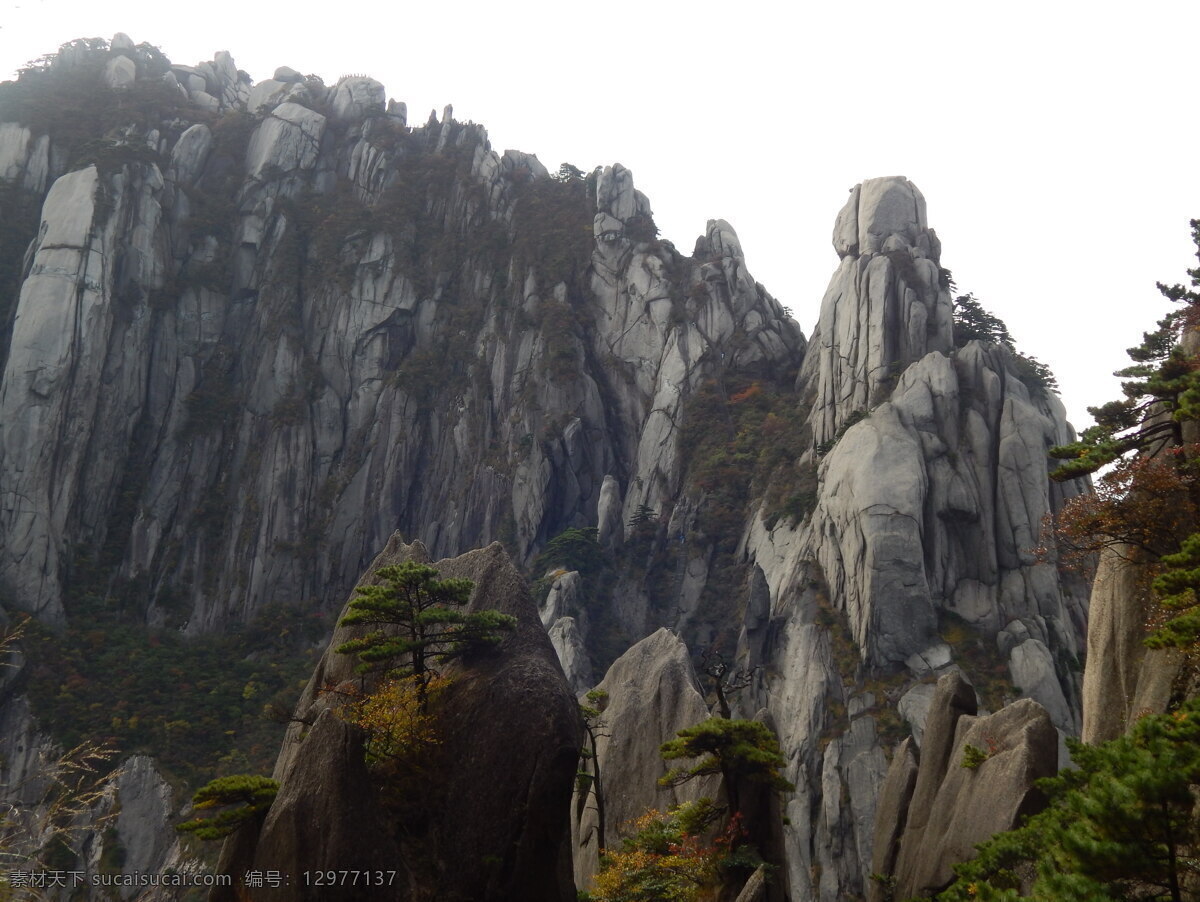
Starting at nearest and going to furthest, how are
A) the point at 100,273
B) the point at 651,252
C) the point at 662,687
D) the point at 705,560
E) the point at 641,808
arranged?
the point at 641,808, the point at 662,687, the point at 705,560, the point at 100,273, the point at 651,252

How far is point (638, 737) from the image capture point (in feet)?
95.6

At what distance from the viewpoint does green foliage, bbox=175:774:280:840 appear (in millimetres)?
15805

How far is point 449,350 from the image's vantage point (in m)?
73.6

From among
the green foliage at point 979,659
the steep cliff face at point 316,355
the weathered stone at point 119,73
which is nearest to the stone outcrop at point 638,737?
the green foliage at point 979,659

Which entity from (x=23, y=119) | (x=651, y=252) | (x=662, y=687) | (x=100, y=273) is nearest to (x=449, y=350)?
(x=651, y=252)

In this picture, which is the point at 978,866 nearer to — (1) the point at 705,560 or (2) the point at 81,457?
(1) the point at 705,560

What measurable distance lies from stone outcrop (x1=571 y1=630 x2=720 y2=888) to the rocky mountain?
1.78m

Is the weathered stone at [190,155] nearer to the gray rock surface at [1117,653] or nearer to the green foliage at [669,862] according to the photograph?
the green foliage at [669,862]

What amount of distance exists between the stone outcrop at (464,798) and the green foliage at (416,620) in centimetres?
58

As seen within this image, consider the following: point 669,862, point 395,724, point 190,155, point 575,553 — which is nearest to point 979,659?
point 669,862

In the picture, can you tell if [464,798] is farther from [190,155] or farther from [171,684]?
[190,155]

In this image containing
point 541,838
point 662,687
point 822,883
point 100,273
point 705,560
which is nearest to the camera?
point 541,838

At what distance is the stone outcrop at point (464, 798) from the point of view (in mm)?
15031

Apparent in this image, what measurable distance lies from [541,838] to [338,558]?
174 feet
